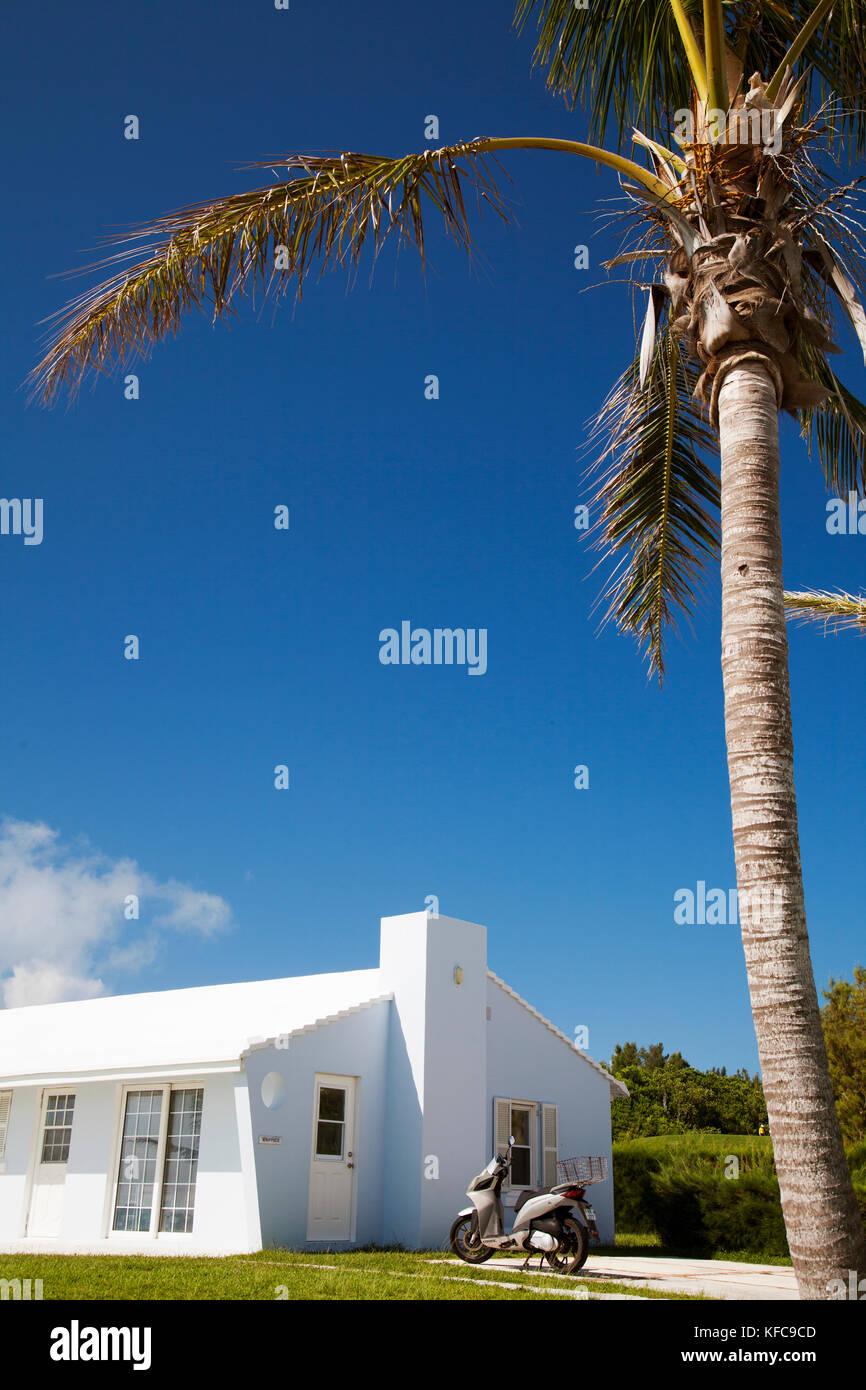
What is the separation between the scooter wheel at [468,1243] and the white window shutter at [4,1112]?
775cm

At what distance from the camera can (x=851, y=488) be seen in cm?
959

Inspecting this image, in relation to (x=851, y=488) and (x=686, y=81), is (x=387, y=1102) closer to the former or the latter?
(x=851, y=488)

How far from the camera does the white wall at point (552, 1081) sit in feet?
59.3

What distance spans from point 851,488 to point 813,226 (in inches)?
118

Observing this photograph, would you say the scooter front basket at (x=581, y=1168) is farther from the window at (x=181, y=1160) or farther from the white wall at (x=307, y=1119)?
the window at (x=181, y=1160)

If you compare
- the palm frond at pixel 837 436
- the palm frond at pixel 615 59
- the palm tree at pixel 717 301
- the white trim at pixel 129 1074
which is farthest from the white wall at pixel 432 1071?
the palm frond at pixel 615 59

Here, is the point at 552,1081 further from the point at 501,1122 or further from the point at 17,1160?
the point at 17,1160

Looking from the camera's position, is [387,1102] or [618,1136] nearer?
[387,1102]

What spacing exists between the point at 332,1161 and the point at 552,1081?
5048 millimetres

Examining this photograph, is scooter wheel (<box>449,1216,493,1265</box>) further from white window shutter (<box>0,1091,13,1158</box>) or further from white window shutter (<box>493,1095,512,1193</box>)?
white window shutter (<box>0,1091,13,1158</box>)

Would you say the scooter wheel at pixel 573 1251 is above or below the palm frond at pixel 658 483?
below

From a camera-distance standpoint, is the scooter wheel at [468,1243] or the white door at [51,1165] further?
the white door at [51,1165]

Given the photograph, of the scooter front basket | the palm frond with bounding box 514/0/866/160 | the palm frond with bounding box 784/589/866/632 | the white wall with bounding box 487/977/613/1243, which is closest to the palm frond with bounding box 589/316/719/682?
the palm frond with bounding box 784/589/866/632
